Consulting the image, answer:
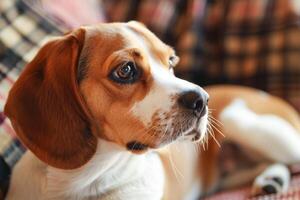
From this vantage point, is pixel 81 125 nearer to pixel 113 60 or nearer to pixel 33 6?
pixel 113 60

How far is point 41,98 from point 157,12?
43.4 inches

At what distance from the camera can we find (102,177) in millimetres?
1355

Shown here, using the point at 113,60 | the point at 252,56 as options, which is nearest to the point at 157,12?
the point at 252,56

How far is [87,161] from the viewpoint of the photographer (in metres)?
1.29

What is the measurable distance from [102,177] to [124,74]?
0.28 metres

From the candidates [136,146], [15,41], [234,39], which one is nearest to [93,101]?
[136,146]

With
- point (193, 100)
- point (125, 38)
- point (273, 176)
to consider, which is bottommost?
point (273, 176)

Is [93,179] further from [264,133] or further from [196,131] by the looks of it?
[264,133]

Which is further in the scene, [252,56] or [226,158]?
[252,56]

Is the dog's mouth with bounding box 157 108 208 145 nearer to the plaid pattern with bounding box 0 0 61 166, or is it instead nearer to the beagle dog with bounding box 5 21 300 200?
the beagle dog with bounding box 5 21 300 200

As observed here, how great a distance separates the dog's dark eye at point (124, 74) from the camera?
1.25 m

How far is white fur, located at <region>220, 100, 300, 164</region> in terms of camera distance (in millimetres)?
1804

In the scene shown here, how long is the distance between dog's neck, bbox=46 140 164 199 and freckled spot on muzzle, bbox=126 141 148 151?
1.7 inches

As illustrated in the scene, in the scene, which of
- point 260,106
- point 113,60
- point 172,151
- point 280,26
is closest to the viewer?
point 113,60
